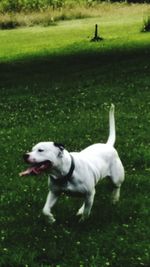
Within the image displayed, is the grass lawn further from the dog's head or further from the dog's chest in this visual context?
the dog's head

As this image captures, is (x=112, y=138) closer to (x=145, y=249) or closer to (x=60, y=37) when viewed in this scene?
(x=145, y=249)

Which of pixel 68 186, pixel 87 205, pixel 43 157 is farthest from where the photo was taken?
pixel 87 205

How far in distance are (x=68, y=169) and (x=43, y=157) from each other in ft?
1.79

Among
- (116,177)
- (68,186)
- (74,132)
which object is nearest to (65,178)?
(68,186)

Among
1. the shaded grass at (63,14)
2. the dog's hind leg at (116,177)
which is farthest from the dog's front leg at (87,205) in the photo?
the shaded grass at (63,14)

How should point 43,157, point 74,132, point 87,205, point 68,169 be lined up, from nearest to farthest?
point 43,157 < point 68,169 < point 87,205 < point 74,132

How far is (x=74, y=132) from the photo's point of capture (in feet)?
66.9

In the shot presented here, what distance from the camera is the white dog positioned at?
1089cm

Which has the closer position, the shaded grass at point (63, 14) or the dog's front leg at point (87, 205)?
the dog's front leg at point (87, 205)

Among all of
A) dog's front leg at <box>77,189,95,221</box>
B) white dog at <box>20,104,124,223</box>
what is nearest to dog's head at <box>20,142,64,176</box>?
white dog at <box>20,104,124,223</box>

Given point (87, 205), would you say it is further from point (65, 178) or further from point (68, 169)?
point (68, 169)

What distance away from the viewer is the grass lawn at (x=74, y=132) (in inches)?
426

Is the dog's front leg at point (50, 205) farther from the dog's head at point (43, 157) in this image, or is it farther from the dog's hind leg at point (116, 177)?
the dog's hind leg at point (116, 177)

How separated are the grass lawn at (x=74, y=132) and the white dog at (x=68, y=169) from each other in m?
0.57
